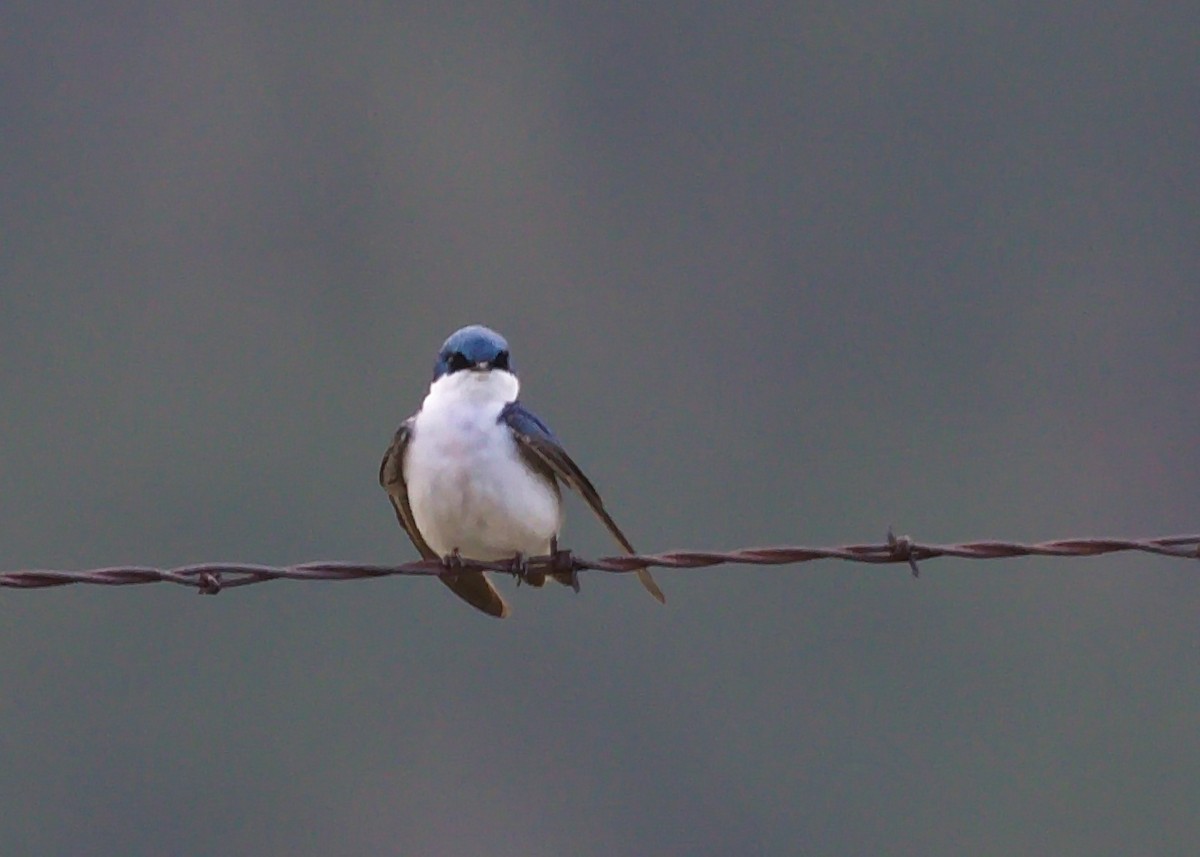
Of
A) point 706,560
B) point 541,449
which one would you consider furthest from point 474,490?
point 706,560

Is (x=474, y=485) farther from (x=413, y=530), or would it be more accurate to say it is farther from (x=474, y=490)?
(x=413, y=530)

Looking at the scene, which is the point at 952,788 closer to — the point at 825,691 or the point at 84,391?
the point at 825,691

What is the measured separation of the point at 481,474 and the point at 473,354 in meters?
0.46

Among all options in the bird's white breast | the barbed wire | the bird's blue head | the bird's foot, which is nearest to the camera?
the barbed wire

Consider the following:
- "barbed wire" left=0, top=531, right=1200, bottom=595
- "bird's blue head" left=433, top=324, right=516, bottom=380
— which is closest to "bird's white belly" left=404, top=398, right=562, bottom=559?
"bird's blue head" left=433, top=324, right=516, bottom=380

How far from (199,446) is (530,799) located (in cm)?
1321

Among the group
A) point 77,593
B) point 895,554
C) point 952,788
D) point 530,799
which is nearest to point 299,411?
point 77,593

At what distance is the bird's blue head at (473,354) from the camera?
346 inches

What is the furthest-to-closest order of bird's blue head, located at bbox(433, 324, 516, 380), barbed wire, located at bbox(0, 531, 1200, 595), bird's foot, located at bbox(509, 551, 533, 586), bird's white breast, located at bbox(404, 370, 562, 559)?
bird's blue head, located at bbox(433, 324, 516, 380), bird's white breast, located at bbox(404, 370, 562, 559), bird's foot, located at bbox(509, 551, 533, 586), barbed wire, located at bbox(0, 531, 1200, 595)

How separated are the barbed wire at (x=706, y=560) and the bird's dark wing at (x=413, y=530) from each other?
4.14 ft

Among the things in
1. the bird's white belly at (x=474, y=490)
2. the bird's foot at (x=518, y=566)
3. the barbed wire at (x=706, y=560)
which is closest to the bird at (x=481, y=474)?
the bird's white belly at (x=474, y=490)

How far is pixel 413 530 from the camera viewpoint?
8.95 metres

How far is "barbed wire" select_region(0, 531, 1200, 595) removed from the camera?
6770 mm

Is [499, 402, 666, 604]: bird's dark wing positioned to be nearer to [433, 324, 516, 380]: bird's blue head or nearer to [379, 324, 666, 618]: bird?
[379, 324, 666, 618]: bird
